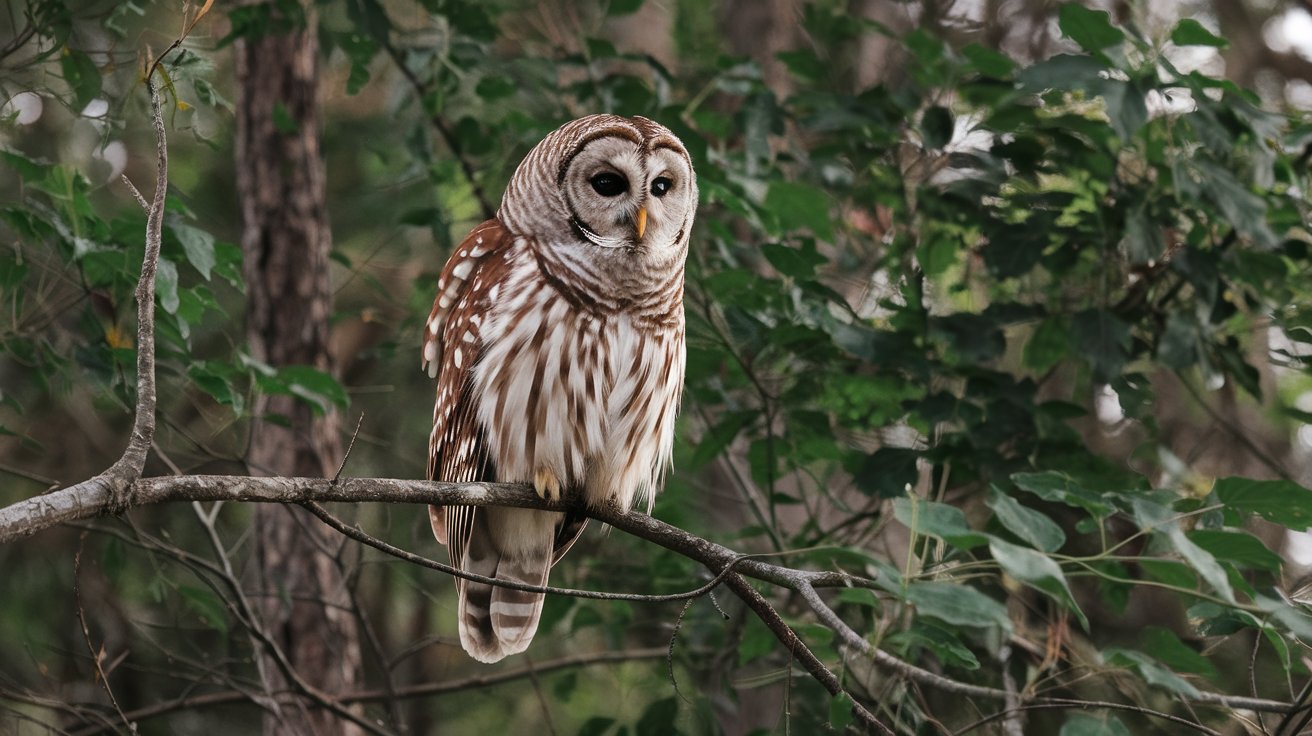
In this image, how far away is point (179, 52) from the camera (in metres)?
2.60

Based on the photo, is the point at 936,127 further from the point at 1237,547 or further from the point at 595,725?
the point at 595,725

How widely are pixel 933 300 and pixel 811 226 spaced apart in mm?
865

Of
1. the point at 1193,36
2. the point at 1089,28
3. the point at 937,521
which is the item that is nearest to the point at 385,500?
the point at 937,521

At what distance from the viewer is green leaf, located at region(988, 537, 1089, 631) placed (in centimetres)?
165

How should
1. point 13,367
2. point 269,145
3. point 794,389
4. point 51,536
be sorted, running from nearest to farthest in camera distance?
point 794,389 < point 269,145 < point 13,367 < point 51,536

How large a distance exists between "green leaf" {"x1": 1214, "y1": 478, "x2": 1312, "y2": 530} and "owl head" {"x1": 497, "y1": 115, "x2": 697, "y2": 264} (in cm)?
143

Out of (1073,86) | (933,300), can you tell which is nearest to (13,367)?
(933,300)

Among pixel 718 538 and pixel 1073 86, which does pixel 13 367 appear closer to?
pixel 718 538

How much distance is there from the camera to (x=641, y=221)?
118 inches

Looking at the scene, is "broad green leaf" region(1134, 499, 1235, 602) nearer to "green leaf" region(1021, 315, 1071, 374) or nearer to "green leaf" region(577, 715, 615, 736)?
"green leaf" region(1021, 315, 1071, 374)

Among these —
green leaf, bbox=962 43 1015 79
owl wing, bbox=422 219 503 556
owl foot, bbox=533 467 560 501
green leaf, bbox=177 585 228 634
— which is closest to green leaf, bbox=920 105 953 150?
green leaf, bbox=962 43 1015 79

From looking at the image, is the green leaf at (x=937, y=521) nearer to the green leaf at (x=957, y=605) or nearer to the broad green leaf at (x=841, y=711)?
the green leaf at (x=957, y=605)

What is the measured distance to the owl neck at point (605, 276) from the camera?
3021 mm

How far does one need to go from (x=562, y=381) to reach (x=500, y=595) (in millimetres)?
809
